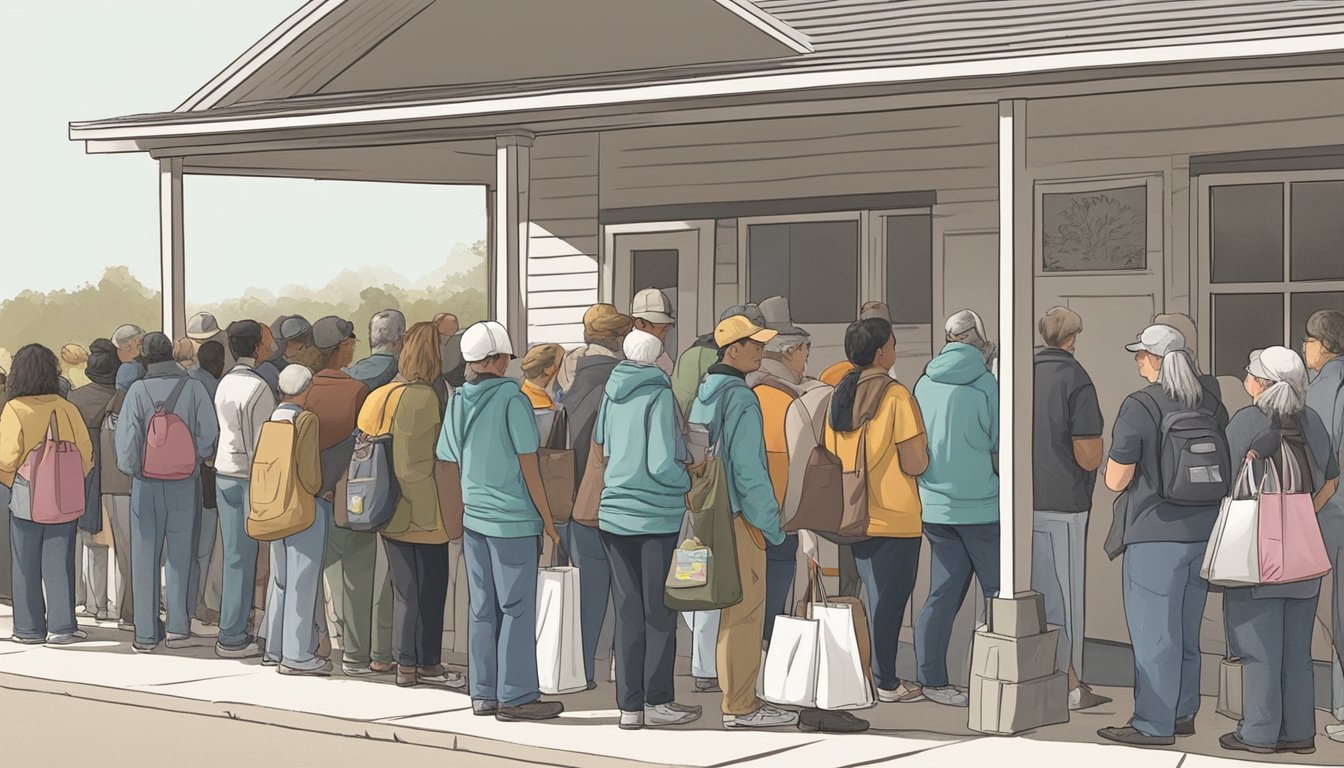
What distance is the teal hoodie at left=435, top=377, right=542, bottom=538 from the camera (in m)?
9.20

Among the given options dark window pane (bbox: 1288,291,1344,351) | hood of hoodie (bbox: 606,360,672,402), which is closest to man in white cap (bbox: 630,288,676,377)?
hood of hoodie (bbox: 606,360,672,402)

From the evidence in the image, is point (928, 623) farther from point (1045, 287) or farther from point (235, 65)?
point (235, 65)

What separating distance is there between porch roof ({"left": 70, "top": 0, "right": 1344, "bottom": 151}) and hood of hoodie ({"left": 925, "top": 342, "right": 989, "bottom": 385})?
4.83ft

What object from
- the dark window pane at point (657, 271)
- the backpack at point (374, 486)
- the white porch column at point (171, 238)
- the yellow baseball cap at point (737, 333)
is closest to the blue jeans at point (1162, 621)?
the yellow baseball cap at point (737, 333)

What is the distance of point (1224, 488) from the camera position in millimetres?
8555

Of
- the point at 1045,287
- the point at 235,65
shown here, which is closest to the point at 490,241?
the point at 235,65

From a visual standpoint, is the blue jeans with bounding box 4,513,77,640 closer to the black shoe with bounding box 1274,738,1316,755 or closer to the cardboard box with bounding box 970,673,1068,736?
the cardboard box with bounding box 970,673,1068,736

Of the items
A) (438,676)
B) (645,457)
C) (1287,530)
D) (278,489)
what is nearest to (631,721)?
(645,457)

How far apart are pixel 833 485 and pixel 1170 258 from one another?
299 cm

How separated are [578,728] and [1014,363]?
296 cm

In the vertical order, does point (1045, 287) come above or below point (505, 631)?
above

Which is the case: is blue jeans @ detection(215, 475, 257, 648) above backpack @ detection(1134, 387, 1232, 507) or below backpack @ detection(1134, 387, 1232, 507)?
below

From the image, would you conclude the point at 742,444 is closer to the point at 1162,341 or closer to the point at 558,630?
the point at 558,630

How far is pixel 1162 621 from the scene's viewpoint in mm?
8719
